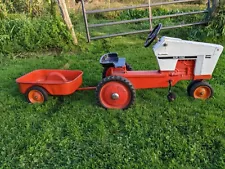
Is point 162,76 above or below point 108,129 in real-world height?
A: above

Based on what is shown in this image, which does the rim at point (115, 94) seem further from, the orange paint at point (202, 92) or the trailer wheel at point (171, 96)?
the orange paint at point (202, 92)

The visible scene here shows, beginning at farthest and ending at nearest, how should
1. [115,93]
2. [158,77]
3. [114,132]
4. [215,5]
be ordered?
[215,5], [158,77], [115,93], [114,132]

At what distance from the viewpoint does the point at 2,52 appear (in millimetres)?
6453

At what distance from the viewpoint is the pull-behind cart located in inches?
154

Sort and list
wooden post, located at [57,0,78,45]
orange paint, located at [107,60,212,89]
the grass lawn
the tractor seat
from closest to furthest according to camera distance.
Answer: the grass lawn < orange paint, located at [107,60,212,89] < the tractor seat < wooden post, located at [57,0,78,45]

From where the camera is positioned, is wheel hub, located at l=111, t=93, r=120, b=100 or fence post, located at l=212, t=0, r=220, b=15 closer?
wheel hub, located at l=111, t=93, r=120, b=100

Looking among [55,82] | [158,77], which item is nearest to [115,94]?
[158,77]

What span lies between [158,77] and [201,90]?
62 cm

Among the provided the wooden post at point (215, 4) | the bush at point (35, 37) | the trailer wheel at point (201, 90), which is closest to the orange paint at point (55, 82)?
the trailer wheel at point (201, 90)

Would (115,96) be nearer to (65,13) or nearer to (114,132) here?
(114,132)

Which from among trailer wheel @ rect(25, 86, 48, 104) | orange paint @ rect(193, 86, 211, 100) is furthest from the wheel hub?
orange paint @ rect(193, 86, 211, 100)

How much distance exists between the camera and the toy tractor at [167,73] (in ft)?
12.9

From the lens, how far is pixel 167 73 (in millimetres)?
4062

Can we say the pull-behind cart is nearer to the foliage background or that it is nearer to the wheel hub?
the wheel hub
